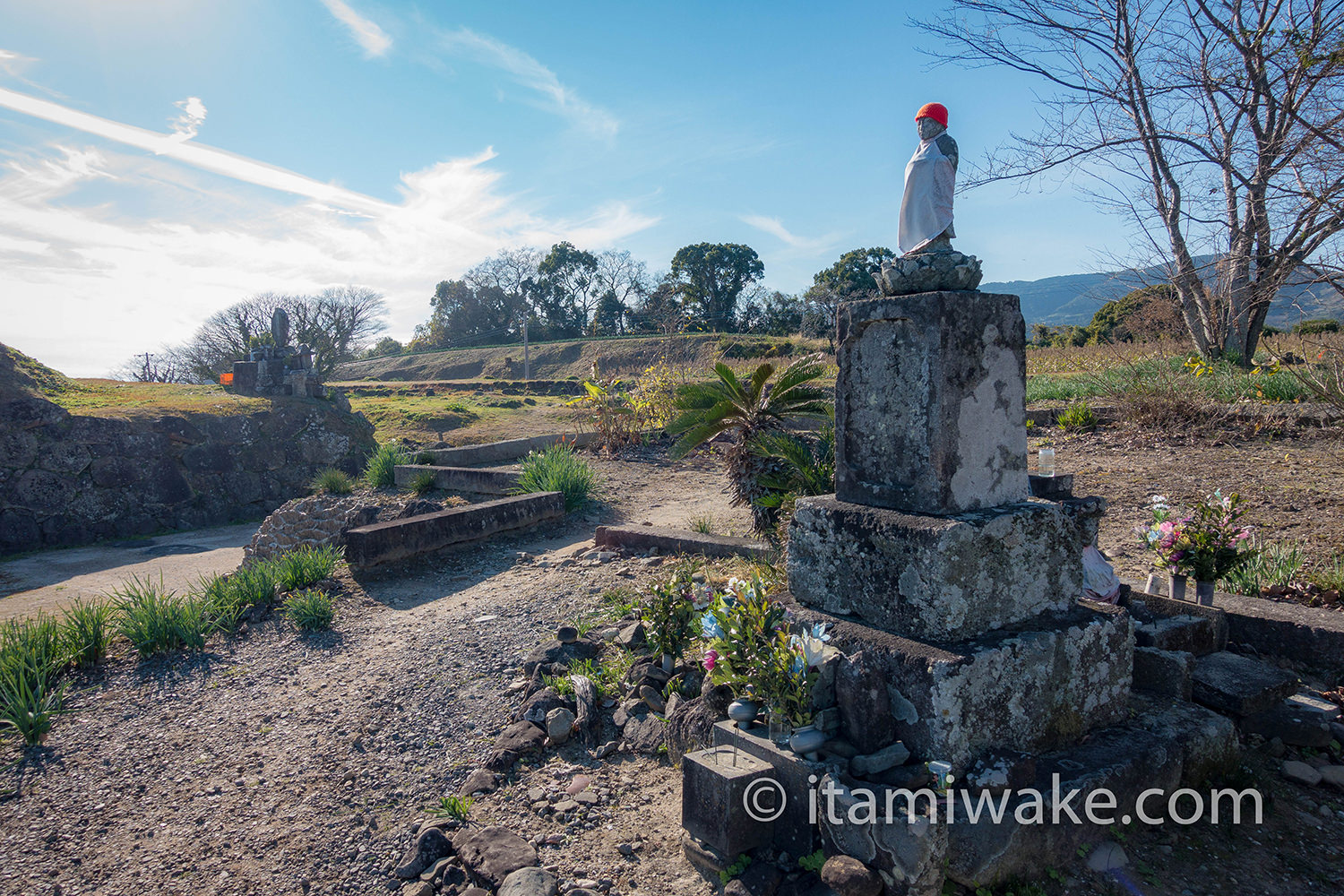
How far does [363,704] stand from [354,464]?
930 centimetres

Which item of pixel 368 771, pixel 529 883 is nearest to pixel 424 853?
pixel 529 883

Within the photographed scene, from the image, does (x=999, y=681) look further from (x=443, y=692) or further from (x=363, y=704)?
(x=363, y=704)

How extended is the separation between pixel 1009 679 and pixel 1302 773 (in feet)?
4.09

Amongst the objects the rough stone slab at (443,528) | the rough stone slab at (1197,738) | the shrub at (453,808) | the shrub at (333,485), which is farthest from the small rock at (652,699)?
the shrub at (333,485)

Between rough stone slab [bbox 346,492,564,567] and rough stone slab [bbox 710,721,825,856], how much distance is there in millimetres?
4089

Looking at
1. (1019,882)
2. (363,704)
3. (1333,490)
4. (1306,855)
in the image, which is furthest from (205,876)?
(1333,490)

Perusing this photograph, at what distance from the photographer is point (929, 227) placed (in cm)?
252

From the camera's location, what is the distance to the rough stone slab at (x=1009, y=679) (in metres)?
2.09

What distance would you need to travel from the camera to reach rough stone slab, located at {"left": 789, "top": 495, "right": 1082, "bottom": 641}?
2223 mm

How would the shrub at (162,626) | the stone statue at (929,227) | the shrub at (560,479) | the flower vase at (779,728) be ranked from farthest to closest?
the shrub at (560,479) < the shrub at (162,626) < the stone statue at (929,227) < the flower vase at (779,728)

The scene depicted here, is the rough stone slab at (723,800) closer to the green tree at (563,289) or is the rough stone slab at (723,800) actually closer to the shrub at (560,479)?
the shrub at (560,479)

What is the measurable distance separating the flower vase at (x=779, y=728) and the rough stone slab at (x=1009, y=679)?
176 mm

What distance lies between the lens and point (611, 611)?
4277mm

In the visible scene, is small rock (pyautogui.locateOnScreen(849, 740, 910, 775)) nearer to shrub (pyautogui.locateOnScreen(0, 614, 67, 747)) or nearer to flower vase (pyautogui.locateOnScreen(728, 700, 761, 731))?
flower vase (pyautogui.locateOnScreen(728, 700, 761, 731))
